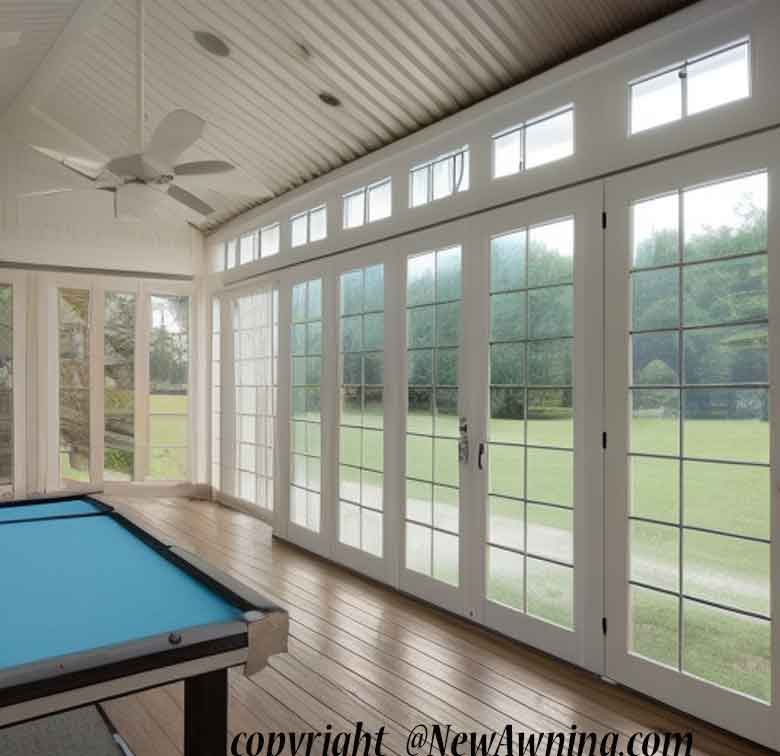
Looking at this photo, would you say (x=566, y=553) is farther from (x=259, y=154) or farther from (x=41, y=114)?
(x=41, y=114)

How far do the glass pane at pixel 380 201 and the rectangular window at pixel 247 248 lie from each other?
2.14m

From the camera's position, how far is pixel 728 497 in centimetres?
270

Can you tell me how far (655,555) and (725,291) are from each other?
1.14m

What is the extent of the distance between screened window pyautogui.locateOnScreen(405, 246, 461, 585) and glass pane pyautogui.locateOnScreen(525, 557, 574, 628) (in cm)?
57

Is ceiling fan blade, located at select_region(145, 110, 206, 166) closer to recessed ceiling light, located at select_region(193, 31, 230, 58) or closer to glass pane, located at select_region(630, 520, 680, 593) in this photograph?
recessed ceiling light, located at select_region(193, 31, 230, 58)

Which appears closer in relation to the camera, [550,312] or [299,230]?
[550,312]

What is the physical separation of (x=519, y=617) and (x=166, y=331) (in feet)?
18.0

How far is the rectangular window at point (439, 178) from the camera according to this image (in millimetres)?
4035

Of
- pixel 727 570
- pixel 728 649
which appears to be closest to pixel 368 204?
pixel 727 570

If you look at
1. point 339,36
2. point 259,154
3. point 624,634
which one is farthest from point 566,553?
point 259,154

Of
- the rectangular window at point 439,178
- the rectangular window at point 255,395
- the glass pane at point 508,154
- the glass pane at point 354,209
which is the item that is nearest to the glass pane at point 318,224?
the glass pane at point 354,209

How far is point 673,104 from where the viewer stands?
115 inches

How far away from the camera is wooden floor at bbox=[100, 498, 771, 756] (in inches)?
107

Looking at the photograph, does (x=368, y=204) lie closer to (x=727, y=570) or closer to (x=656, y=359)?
(x=656, y=359)
